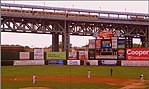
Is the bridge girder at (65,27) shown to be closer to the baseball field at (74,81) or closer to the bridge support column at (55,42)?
the bridge support column at (55,42)

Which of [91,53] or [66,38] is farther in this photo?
[66,38]

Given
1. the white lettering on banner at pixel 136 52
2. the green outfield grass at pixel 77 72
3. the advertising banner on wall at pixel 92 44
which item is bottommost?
the green outfield grass at pixel 77 72

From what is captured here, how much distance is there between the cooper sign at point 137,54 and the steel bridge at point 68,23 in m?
35.3

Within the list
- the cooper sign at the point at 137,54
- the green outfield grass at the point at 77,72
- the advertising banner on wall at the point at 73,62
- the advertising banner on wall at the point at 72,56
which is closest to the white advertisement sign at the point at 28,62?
the advertising banner on wall at the point at 73,62

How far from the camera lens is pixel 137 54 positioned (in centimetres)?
6462

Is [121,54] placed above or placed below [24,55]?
above

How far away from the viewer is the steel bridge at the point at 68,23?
93.3 metres

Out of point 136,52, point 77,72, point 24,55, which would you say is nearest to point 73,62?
point 24,55

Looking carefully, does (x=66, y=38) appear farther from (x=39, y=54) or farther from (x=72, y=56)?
(x=39, y=54)

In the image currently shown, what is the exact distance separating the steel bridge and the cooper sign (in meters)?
35.3

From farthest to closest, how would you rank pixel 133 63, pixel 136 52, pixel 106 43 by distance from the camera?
pixel 106 43
pixel 133 63
pixel 136 52

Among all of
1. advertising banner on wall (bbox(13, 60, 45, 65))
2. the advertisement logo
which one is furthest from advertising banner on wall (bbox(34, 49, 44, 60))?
the advertisement logo

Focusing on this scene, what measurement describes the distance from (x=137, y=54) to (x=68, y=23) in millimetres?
43799

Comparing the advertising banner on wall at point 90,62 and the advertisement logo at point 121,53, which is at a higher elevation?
the advertisement logo at point 121,53
